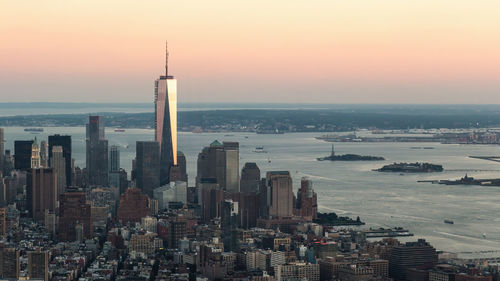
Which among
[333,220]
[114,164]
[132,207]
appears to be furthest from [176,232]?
[114,164]

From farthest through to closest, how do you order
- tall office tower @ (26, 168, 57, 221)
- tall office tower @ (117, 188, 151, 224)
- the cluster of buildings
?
1. tall office tower @ (26, 168, 57, 221)
2. tall office tower @ (117, 188, 151, 224)
3. the cluster of buildings

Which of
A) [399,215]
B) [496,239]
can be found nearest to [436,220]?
Result: [399,215]

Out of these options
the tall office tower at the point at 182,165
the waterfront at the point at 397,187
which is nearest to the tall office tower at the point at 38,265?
the waterfront at the point at 397,187

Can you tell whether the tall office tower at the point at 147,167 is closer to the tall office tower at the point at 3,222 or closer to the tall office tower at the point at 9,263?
the tall office tower at the point at 3,222

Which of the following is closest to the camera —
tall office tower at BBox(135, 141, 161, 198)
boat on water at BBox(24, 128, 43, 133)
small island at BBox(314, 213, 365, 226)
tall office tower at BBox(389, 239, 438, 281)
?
tall office tower at BBox(389, 239, 438, 281)

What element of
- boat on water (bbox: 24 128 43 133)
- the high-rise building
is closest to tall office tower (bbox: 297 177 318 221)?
the high-rise building

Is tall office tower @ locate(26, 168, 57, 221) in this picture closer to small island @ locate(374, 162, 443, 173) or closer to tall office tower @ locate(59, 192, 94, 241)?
tall office tower @ locate(59, 192, 94, 241)
